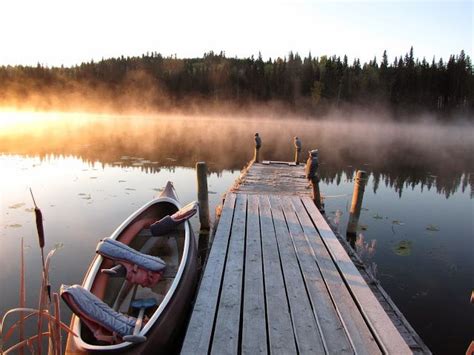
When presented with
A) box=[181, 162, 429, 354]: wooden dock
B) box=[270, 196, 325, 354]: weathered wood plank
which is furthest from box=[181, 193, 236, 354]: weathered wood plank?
box=[270, 196, 325, 354]: weathered wood plank

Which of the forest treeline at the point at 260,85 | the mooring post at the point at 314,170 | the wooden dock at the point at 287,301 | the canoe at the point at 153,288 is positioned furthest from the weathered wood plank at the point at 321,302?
the forest treeline at the point at 260,85

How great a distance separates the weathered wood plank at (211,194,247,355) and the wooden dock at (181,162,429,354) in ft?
0.04

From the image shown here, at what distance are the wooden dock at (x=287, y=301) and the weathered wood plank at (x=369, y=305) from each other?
10 mm

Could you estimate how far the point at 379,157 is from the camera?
2675cm

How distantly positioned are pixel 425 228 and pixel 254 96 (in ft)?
249

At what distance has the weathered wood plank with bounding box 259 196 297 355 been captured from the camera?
141 inches

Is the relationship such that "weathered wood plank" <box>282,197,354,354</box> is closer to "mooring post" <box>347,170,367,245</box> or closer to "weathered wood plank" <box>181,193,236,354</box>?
"weathered wood plank" <box>181,193,236,354</box>

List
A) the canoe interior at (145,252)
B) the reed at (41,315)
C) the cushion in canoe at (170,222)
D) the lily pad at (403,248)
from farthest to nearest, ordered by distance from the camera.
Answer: the lily pad at (403,248) → the cushion in canoe at (170,222) → the canoe interior at (145,252) → the reed at (41,315)

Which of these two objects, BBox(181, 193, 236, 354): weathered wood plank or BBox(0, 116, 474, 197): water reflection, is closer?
BBox(181, 193, 236, 354): weathered wood plank

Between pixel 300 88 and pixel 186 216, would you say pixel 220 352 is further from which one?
pixel 300 88

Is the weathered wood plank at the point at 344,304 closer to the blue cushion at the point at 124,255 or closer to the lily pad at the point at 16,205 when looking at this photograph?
the blue cushion at the point at 124,255

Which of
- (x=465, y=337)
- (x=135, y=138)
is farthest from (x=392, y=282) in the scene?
(x=135, y=138)

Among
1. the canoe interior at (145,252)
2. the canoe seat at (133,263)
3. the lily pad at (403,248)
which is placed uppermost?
the canoe seat at (133,263)

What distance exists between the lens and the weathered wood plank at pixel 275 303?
3570 millimetres
